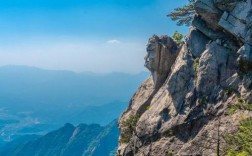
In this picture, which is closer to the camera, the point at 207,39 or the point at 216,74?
the point at 216,74

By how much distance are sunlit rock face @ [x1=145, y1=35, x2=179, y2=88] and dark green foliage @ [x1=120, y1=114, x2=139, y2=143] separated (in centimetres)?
564

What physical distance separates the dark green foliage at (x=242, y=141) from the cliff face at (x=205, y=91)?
170 centimetres

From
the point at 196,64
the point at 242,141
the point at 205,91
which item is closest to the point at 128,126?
the point at 196,64

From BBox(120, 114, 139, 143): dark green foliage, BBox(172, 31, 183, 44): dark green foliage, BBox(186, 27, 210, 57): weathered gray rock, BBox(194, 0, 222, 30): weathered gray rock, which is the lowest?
BBox(120, 114, 139, 143): dark green foliage

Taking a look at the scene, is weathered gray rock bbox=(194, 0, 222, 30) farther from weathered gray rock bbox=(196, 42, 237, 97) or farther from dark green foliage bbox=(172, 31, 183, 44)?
dark green foliage bbox=(172, 31, 183, 44)

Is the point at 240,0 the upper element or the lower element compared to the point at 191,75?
upper

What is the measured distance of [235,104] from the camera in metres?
40.5

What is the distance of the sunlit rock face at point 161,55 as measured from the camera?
5578cm

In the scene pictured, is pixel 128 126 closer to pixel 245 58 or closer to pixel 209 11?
pixel 209 11

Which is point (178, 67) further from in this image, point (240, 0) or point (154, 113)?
point (240, 0)

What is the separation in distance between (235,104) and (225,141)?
404 cm

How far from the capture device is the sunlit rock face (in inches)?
2196

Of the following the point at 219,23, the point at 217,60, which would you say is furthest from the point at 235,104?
the point at 219,23

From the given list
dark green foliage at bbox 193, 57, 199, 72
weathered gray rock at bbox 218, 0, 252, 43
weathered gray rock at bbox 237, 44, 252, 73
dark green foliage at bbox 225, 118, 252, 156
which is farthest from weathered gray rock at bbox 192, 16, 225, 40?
dark green foliage at bbox 225, 118, 252, 156
